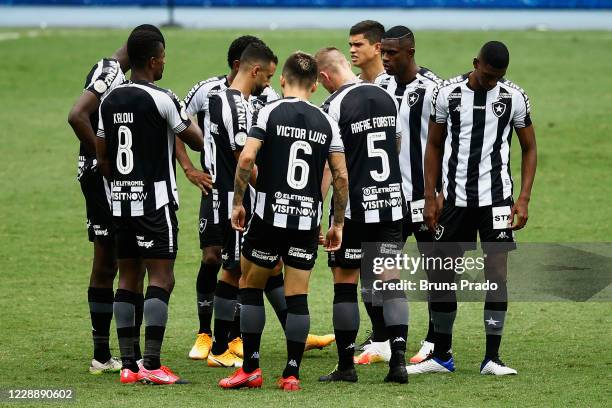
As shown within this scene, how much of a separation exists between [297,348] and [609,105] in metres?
16.5

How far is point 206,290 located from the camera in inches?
368

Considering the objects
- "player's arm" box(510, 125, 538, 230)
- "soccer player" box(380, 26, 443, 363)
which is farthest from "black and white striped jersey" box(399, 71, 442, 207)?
"player's arm" box(510, 125, 538, 230)

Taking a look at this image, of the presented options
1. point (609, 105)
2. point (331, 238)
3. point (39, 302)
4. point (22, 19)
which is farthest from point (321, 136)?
point (22, 19)

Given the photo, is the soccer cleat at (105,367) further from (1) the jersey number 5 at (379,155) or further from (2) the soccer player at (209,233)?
(1) the jersey number 5 at (379,155)

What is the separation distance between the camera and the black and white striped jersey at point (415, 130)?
9133 mm

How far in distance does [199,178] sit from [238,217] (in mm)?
920

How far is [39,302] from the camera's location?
437 inches

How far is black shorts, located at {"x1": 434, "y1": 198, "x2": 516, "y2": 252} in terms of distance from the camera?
8508mm

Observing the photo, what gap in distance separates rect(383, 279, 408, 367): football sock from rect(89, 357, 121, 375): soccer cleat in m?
1.95

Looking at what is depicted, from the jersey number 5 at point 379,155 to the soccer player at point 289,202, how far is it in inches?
15.1

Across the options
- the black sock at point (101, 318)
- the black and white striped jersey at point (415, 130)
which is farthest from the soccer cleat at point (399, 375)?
the black sock at point (101, 318)

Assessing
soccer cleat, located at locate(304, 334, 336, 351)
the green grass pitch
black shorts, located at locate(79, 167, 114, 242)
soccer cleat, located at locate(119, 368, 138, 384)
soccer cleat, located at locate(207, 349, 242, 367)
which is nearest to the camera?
the green grass pitch

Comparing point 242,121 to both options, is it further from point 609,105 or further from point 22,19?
point 22,19

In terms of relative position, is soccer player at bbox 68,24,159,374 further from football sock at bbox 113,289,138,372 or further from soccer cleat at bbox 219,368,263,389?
soccer cleat at bbox 219,368,263,389
